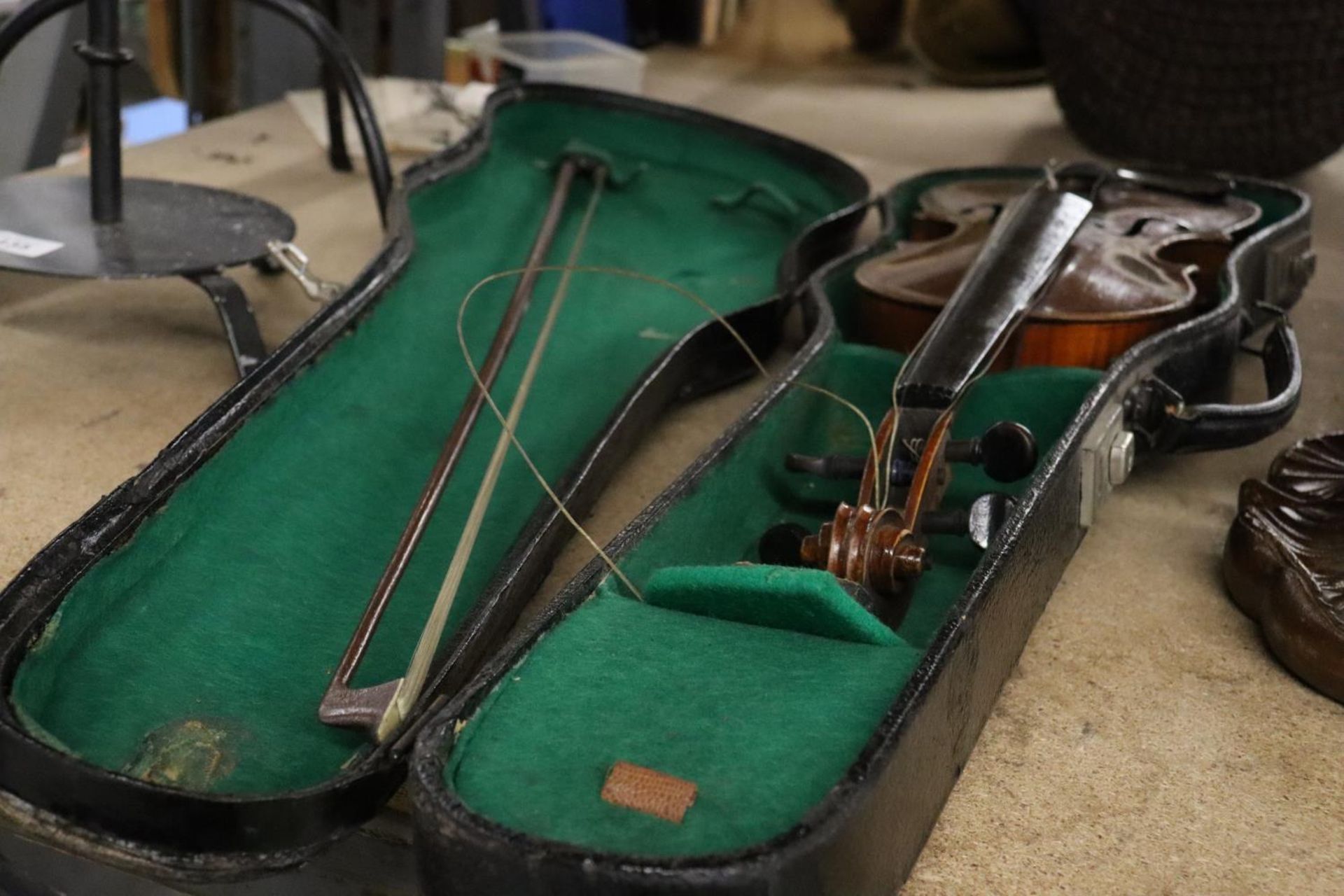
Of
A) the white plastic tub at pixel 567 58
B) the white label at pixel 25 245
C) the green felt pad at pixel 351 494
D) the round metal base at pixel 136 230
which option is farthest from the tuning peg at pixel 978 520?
the white plastic tub at pixel 567 58

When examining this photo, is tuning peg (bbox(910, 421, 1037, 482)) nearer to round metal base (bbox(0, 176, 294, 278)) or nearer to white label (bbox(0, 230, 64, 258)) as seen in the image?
round metal base (bbox(0, 176, 294, 278))

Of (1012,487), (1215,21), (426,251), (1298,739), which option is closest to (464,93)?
(426,251)

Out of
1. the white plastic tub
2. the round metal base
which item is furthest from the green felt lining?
the white plastic tub

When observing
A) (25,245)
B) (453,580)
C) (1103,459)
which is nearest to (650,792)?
(453,580)

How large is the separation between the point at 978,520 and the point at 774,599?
291mm

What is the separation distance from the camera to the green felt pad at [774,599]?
107 cm

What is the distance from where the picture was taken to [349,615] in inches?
52.0

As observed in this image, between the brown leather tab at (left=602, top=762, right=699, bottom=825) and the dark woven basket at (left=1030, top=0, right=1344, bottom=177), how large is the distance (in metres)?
2.34

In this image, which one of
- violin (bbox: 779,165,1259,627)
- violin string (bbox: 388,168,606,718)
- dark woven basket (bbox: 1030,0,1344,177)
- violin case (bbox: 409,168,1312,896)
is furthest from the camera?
dark woven basket (bbox: 1030,0,1344,177)

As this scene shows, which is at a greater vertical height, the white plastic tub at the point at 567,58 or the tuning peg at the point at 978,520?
the tuning peg at the point at 978,520

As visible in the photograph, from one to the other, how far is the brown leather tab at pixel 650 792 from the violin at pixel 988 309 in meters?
0.29

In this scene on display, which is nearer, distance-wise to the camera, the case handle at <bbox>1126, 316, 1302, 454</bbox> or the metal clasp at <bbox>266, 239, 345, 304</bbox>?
the case handle at <bbox>1126, 316, 1302, 454</bbox>

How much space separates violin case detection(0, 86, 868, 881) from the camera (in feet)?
3.29

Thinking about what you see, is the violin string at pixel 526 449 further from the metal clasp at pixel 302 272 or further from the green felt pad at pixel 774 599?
the metal clasp at pixel 302 272
